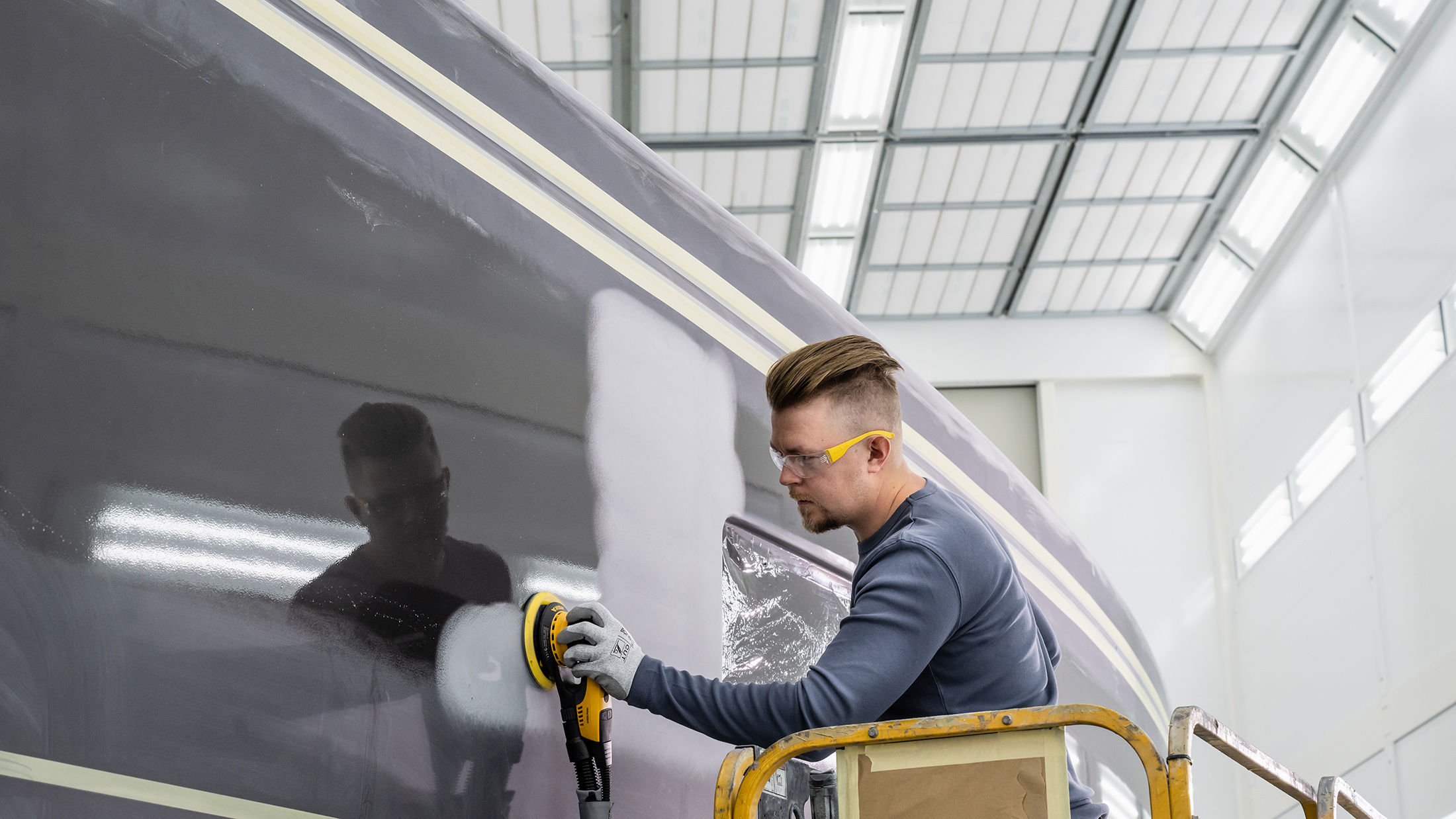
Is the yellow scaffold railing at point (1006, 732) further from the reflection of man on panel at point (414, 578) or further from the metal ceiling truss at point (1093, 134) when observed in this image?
the metal ceiling truss at point (1093, 134)

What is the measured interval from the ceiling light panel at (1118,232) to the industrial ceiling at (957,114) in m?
0.02

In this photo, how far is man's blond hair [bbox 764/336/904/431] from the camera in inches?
83.0

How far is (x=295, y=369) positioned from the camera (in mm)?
1747

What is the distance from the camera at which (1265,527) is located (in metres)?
12.1

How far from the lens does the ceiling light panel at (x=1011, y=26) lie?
9.41 meters

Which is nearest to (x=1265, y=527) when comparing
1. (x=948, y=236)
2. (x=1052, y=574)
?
(x=948, y=236)

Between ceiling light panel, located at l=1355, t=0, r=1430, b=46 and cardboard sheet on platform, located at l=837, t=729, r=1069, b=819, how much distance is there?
9.14 metres

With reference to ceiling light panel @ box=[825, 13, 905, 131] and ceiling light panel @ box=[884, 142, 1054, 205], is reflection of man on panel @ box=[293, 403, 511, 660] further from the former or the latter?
ceiling light panel @ box=[884, 142, 1054, 205]

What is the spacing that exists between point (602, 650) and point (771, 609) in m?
0.85

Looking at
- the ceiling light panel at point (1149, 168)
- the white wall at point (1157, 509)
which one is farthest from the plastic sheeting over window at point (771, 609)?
the white wall at point (1157, 509)

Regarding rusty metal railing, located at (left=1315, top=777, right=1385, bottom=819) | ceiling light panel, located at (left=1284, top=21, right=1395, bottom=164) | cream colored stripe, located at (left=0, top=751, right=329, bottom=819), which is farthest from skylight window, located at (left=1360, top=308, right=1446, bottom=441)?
cream colored stripe, located at (left=0, top=751, right=329, bottom=819)

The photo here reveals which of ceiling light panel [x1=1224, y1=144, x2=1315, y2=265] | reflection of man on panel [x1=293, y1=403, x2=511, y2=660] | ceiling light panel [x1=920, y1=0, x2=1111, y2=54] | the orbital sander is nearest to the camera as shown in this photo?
reflection of man on panel [x1=293, y1=403, x2=511, y2=660]

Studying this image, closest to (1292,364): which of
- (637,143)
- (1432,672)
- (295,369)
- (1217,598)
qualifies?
(1217,598)

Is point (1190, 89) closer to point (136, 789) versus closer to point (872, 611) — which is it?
point (872, 611)
